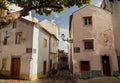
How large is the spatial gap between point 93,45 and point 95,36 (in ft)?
3.73

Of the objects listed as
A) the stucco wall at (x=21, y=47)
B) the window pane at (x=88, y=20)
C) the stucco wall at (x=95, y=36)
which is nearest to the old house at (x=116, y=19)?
the stucco wall at (x=95, y=36)

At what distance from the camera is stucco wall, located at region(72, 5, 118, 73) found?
54.2 feet

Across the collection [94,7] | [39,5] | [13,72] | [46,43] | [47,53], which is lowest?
[13,72]

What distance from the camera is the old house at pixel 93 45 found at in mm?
16453

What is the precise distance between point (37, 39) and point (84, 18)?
21.7ft

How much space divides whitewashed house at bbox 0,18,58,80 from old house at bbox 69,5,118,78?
15.7 ft

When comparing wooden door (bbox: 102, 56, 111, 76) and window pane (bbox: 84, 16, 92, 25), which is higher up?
window pane (bbox: 84, 16, 92, 25)

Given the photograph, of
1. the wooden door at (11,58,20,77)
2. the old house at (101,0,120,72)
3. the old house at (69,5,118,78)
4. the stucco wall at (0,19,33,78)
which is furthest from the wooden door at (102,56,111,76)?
the wooden door at (11,58,20,77)

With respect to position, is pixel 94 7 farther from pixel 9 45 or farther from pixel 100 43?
pixel 9 45

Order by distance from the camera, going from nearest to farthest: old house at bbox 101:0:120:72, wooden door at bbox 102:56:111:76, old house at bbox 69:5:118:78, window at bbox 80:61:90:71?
old house at bbox 69:5:118:78 < window at bbox 80:61:90:71 < wooden door at bbox 102:56:111:76 < old house at bbox 101:0:120:72

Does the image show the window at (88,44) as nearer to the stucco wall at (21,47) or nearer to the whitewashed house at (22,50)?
the whitewashed house at (22,50)

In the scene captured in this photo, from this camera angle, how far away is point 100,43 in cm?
1686

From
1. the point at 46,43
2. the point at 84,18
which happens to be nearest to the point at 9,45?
the point at 46,43

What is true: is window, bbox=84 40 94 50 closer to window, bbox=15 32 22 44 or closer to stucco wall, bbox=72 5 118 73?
stucco wall, bbox=72 5 118 73
